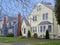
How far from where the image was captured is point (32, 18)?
3978 centimetres

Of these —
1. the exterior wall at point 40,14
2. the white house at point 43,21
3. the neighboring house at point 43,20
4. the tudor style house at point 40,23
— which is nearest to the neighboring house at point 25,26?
the tudor style house at point 40,23

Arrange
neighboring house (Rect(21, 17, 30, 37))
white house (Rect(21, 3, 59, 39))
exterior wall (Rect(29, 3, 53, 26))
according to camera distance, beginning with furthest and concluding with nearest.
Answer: neighboring house (Rect(21, 17, 30, 37)), exterior wall (Rect(29, 3, 53, 26)), white house (Rect(21, 3, 59, 39))

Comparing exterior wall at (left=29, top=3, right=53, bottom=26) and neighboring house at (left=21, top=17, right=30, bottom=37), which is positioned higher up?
exterior wall at (left=29, top=3, right=53, bottom=26)

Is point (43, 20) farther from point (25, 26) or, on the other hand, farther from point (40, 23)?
point (25, 26)

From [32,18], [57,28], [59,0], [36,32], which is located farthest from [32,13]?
[59,0]

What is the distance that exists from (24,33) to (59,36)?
8316 millimetres

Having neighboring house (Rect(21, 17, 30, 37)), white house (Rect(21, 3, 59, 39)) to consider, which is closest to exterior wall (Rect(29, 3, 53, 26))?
white house (Rect(21, 3, 59, 39))

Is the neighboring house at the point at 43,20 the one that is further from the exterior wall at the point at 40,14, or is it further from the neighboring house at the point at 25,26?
the neighboring house at the point at 25,26

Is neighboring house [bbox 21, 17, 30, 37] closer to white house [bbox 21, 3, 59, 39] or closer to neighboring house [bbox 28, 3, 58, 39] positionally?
white house [bbox 21, 3, 59, 39]

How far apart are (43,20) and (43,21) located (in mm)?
178

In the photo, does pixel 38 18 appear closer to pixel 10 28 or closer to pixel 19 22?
pixel 19 22

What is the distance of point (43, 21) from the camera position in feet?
123

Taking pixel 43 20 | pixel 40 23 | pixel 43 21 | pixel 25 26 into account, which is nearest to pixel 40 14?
pixel 43 20

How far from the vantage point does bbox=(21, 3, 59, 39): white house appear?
3584cm
